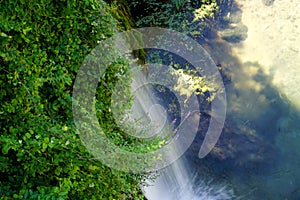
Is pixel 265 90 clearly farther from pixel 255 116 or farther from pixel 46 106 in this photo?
pixel 46 106

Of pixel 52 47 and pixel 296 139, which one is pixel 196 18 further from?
pixel 52 47

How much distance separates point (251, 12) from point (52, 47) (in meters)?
6.28

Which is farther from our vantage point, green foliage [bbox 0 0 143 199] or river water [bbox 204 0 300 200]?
river water [bbox 204 0 300 200]

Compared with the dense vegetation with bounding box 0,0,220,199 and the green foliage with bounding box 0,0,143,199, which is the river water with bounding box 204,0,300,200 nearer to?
the dense vegetation with bounding box 0,0,220,199

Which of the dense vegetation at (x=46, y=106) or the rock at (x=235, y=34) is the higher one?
the rock at (x=235, y=34)

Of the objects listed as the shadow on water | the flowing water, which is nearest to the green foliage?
the flowing water

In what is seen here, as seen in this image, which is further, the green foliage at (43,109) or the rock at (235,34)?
the rock at (235,34)

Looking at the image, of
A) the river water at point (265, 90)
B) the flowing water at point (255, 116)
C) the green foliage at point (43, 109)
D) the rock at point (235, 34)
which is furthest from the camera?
the rock at point (235, 34)

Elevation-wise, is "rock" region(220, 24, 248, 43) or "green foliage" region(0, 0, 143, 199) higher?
"rock" region(220, 24, 248, 43)

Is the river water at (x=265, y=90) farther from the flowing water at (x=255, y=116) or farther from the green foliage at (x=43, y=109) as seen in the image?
the green foliage at (x=43, y=109)

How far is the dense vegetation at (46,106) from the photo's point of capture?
5.74 ft

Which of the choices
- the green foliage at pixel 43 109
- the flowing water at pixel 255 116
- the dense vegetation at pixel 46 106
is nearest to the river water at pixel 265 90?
the flowing water at pixel 255 116

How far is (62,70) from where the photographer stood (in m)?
2.27

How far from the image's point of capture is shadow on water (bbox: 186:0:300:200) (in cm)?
592
